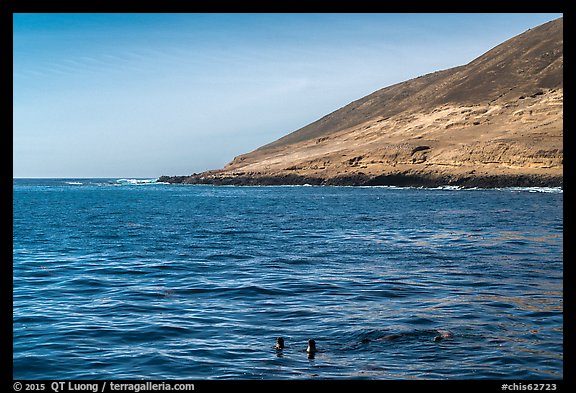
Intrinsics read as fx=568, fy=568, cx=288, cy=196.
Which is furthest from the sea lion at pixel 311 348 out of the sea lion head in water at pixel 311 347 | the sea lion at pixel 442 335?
the sea lion at pixel 442 335

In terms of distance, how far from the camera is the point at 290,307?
1956cm

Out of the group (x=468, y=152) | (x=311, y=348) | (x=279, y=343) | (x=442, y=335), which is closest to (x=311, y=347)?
(x=311, y=348)

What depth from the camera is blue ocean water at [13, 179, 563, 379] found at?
511 inches

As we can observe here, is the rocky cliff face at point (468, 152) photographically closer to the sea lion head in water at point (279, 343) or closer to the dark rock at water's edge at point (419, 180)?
the dark rock at water's edge at point (419, 180)

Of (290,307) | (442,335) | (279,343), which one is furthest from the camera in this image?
(290,307)

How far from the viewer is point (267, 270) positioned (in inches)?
1104

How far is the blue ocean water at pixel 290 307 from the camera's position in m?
13.0

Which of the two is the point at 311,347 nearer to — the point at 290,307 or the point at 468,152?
the point at 290,307

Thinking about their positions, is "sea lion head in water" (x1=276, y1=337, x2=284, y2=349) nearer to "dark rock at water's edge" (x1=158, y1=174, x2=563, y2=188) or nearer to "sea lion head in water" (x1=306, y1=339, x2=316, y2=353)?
"sea lion head in water" (x1=306, y1=339, x2=316, y2=353)

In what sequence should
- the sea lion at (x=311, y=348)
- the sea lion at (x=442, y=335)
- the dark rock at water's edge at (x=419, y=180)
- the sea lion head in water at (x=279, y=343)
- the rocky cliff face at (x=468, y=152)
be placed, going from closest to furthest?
the sea lion at (x=311, y=348) < the sea lion head in water at (x=279, y=343) < the sea lion at (x=442, y=335) < the dark rock at water's edge at (x=419, y=180) < the rocky cliff face at (x=468, y=152)
